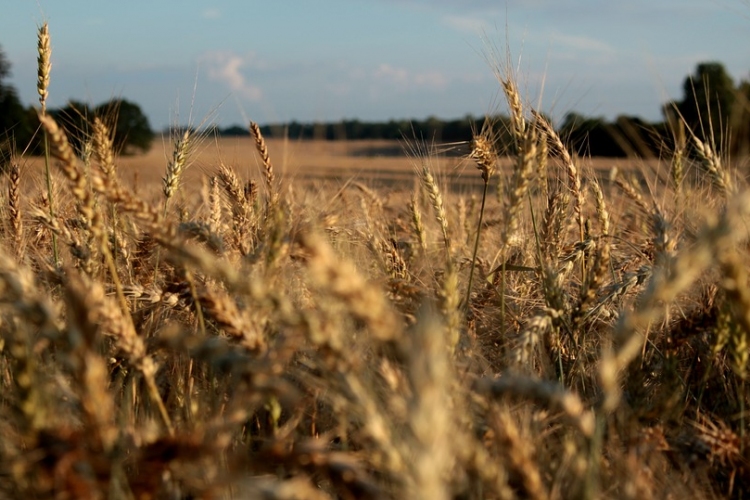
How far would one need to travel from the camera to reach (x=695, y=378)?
2.07 m

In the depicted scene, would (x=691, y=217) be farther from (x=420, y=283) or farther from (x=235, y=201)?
(x=235, y=201)

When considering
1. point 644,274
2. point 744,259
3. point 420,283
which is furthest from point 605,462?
point 420,283

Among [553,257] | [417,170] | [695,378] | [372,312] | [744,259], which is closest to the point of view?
[372,312]

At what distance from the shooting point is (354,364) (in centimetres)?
95

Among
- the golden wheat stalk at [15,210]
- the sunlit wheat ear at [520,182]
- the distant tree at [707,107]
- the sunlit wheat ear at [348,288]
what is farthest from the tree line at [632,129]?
the sunlit wheat ear at [348,288]

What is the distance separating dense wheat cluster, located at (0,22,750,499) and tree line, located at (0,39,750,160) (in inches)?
9.1

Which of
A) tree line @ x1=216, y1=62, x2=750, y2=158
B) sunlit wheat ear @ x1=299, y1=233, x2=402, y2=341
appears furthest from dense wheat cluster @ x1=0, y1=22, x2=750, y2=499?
tree line @ x1=216, y1=62, x2=750, y2=158

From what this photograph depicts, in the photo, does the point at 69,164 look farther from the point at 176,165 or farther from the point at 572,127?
the point at 572,127

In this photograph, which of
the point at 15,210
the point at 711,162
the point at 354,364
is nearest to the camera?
the point at 354,364

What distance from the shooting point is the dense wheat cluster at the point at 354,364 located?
0.92 meters

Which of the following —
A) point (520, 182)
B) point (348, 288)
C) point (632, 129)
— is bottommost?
point (348, 288)

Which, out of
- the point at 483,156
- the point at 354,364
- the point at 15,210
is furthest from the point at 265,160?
the point at 354,364

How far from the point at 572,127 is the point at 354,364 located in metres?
2.26

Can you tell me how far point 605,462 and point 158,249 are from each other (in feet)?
5.38
